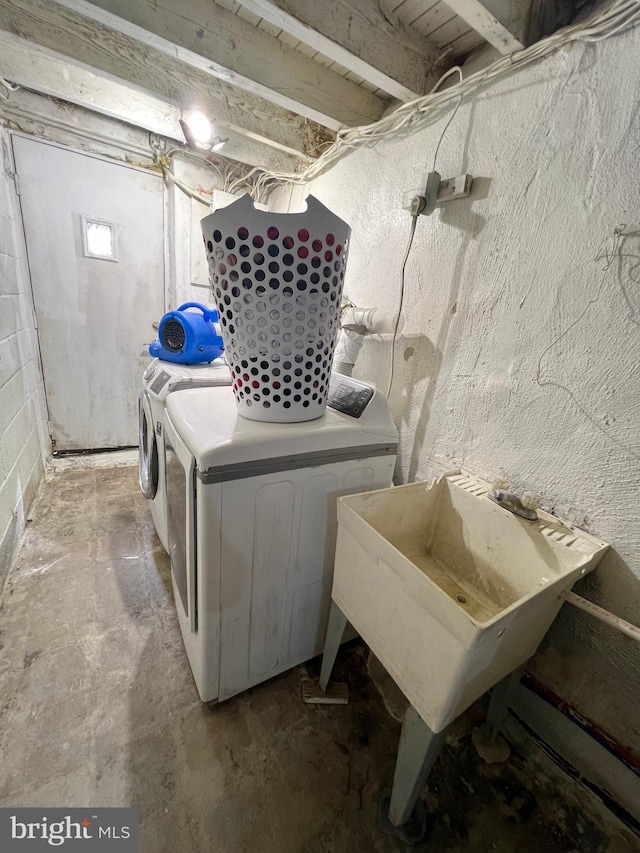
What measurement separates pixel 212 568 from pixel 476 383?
1.03m

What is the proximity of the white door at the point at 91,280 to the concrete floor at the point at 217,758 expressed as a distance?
Result: 1.52 meters

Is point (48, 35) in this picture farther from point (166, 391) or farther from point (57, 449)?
point (57, 449)

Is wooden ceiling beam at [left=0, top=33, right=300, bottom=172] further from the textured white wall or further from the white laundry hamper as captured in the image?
the white laundry hamper

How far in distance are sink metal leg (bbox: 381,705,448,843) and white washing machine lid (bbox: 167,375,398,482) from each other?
65 centimetres

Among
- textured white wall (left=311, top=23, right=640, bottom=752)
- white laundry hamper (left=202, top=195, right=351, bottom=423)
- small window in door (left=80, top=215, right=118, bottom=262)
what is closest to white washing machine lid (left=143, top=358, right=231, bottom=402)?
white laundry hamper (left=202, top=195, right=351, bottom=423)

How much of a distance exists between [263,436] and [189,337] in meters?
0.89

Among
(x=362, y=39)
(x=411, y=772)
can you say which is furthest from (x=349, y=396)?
(x=362, y=39)

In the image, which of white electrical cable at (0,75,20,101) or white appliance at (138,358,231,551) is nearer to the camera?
white appliance at (138,358,231,551)

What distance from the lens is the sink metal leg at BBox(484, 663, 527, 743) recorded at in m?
0.98

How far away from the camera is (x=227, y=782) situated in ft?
2.93

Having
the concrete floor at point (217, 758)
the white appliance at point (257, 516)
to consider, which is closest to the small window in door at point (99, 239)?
the white appliance at point (257, 516)

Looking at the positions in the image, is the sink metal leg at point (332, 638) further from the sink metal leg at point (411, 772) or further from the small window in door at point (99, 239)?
the small window in door at point (99, 239)

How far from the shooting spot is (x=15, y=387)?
1695mm

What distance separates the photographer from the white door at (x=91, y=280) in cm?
202
